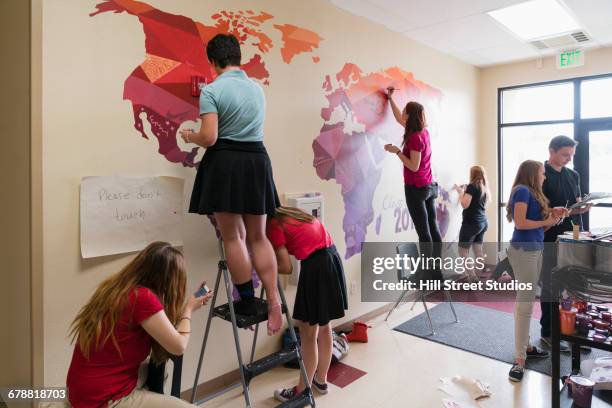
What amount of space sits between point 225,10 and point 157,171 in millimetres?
1099

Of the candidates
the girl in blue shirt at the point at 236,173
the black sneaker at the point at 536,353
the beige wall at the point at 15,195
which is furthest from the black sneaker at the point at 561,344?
the beige wall at the point at 15,195

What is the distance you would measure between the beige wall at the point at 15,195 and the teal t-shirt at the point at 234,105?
0.78m

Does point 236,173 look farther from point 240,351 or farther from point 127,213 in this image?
point 240,351

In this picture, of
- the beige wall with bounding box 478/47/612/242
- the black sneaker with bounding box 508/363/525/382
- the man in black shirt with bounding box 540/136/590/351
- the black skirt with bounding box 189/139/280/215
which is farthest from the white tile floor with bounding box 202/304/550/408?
the beige wall with bounding box 478/47/612/242

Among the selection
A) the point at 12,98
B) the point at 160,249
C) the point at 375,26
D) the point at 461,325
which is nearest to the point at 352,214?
the point at 461,325

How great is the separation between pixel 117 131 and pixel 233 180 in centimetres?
69

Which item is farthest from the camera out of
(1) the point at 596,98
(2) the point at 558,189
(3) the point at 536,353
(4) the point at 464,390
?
(1) the point at 596,98

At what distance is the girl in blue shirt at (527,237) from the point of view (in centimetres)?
262

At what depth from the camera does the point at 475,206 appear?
4508 mm

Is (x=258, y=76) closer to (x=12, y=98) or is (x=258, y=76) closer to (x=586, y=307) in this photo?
(x=12, y=98)

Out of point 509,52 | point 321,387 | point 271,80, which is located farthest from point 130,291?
point 509,52

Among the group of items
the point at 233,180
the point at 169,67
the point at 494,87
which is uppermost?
the point at 494,87

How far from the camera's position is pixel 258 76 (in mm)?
2695

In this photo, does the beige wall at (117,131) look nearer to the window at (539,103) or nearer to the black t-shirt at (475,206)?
the black t-shirt at (475,206)
